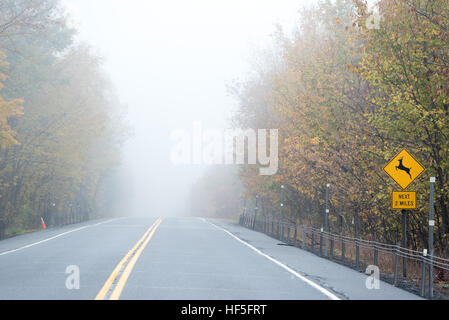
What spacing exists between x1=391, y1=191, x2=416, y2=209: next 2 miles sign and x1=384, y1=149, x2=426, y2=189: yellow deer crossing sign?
0.21 meters

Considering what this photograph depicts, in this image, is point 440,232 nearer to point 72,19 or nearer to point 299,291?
point 299,291

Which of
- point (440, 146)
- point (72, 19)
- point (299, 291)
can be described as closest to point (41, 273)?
point (299, 291)

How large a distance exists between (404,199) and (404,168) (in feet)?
2.67

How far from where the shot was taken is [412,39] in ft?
54.9

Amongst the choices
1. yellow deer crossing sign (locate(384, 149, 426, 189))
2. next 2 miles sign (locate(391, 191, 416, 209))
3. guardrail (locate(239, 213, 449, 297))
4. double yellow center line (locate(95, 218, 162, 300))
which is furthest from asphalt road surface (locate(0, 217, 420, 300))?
yellow deer crossing sign (locate(384, 149, 426, 189))

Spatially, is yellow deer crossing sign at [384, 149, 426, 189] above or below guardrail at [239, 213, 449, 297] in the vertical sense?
above

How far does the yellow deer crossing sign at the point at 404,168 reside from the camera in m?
14.9

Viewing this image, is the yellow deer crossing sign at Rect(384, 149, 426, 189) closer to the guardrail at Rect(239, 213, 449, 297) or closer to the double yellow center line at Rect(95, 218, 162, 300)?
the guardrail at Rect(239, 213, 449, 297)

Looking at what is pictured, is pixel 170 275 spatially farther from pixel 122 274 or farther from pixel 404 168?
pixel 404 168

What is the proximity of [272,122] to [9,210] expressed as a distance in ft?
61.0

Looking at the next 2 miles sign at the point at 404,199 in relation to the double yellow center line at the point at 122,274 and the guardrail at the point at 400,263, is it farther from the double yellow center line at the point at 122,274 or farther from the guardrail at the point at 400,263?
the double yellow center line at the point at 122,274

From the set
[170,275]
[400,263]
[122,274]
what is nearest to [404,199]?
[400,263]

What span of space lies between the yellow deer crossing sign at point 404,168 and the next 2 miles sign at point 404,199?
8.4 inches

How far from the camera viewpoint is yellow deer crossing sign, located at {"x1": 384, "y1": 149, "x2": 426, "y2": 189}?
14.9 m
